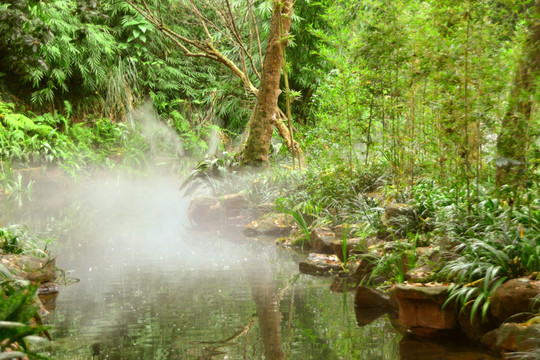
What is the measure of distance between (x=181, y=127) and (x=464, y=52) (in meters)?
10.8

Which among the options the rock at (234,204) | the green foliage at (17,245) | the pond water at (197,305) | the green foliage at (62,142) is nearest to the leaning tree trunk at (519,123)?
the pond water at (197,305)

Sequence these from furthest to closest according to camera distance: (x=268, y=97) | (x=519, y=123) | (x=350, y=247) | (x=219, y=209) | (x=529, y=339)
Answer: (x=268, y=97) < (x=219, y=209) < (x=350, y=247) < (x=519, y=123) < (x=529, y=339)

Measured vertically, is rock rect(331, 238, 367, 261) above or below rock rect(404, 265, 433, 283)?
above

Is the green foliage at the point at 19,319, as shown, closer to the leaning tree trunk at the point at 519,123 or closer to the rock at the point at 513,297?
the rock at the point at 513,297

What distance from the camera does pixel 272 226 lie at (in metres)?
7.27

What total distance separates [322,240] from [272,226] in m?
1.70

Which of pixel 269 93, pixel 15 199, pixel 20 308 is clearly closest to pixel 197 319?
pixel 20 308

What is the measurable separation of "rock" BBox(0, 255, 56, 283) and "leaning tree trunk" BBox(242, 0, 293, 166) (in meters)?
5.20

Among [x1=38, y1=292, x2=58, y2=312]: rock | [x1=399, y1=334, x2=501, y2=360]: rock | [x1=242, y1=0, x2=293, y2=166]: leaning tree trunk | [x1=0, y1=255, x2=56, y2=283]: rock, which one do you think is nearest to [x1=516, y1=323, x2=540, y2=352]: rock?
[x1=399, y1=334, x2=501, y2=360]: rock

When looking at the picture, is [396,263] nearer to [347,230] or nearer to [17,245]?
[347,230]

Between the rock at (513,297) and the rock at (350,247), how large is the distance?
1.89m

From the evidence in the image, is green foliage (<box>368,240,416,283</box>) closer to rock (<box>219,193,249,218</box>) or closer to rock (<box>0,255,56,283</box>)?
rock (<box>0,255,56,283</box>)

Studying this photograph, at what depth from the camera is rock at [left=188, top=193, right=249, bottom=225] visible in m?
8.27

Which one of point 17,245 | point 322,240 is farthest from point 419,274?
point 17,245
